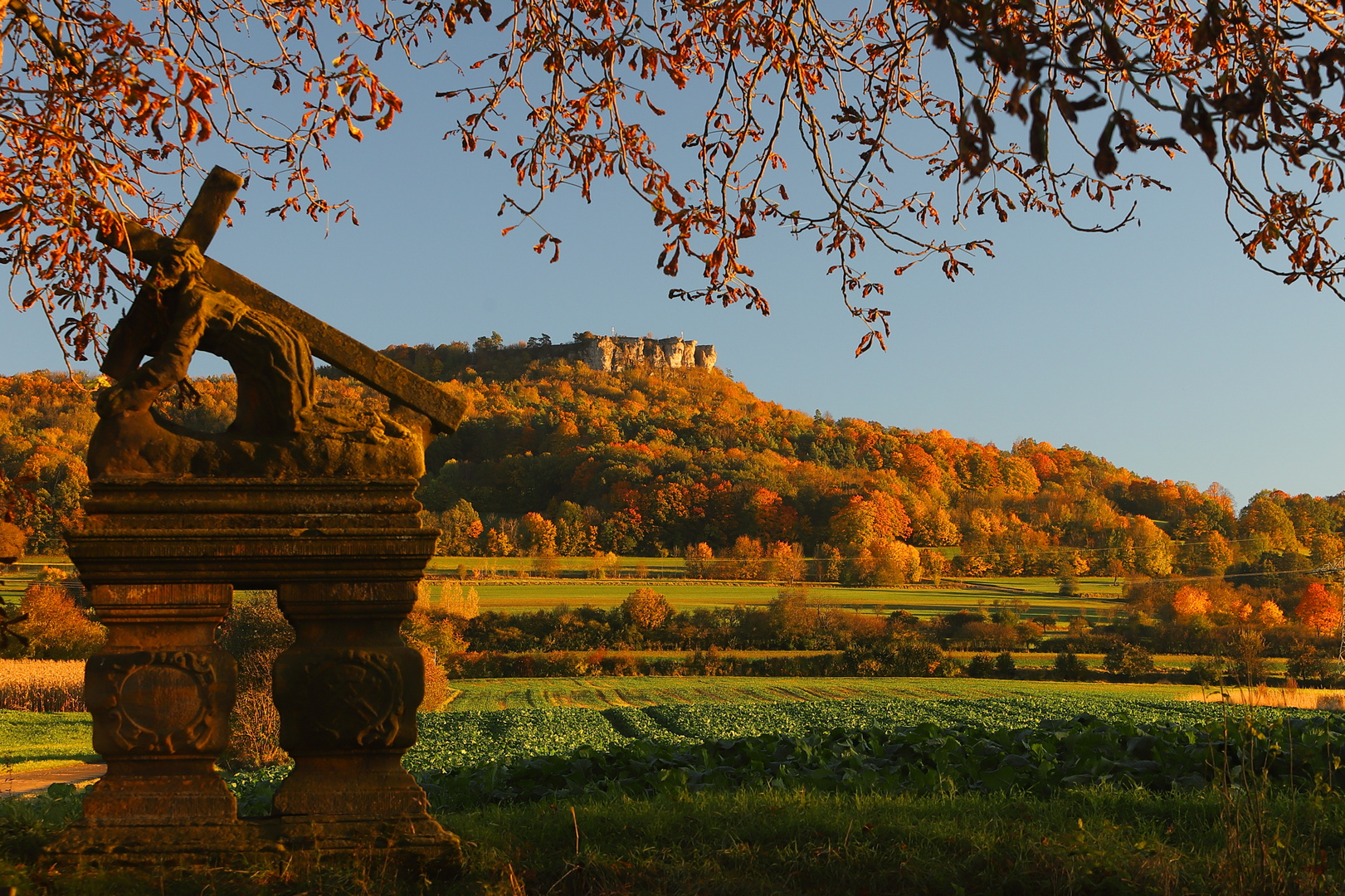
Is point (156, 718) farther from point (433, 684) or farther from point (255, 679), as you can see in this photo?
point (433, 684)

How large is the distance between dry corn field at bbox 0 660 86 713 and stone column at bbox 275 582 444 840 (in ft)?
104

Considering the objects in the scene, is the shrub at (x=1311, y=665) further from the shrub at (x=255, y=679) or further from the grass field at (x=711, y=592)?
the shrub at (x=255, y=679)

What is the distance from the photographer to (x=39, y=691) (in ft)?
102

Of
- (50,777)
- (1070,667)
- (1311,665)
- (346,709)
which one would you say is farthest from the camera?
(1311,665)

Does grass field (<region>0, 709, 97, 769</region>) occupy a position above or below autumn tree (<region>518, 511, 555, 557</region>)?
below

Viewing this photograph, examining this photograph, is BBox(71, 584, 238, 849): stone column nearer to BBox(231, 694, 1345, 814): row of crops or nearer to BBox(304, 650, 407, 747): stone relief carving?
BBox(304, 650, 407, 747): stone relief carving

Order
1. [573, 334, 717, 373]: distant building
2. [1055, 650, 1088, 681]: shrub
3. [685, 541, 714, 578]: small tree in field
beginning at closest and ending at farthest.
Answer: [1055, 650, 1088, 681]: shrub < [685, 541, 714, 578]: small tree in field < [573, 334, 717, 373]: distant building

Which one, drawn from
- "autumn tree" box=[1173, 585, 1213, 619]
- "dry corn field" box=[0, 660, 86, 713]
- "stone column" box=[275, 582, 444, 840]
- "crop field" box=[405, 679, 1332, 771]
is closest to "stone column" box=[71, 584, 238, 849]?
"stone column" box=[275, 582, 444, 840]

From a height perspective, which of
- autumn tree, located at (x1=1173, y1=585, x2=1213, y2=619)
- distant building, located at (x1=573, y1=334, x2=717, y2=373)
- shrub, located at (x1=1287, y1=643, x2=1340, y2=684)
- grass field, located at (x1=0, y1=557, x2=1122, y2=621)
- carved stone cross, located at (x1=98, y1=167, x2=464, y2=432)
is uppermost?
distant building, located at (x1=573, y1=334, x2=717, y2=373)

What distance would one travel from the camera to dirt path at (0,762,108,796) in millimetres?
17219

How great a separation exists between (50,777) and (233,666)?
19421 mm

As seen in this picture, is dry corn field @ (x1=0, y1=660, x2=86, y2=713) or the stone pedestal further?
dry corn field @ (x1=0, y1=660, x2=86, y2=713)

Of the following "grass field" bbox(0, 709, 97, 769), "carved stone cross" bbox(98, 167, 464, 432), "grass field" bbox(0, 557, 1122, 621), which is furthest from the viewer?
"grass field" bbox(0, 557, 1122, 621)

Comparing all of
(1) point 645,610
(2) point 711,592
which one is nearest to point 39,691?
(1) point 645,610
